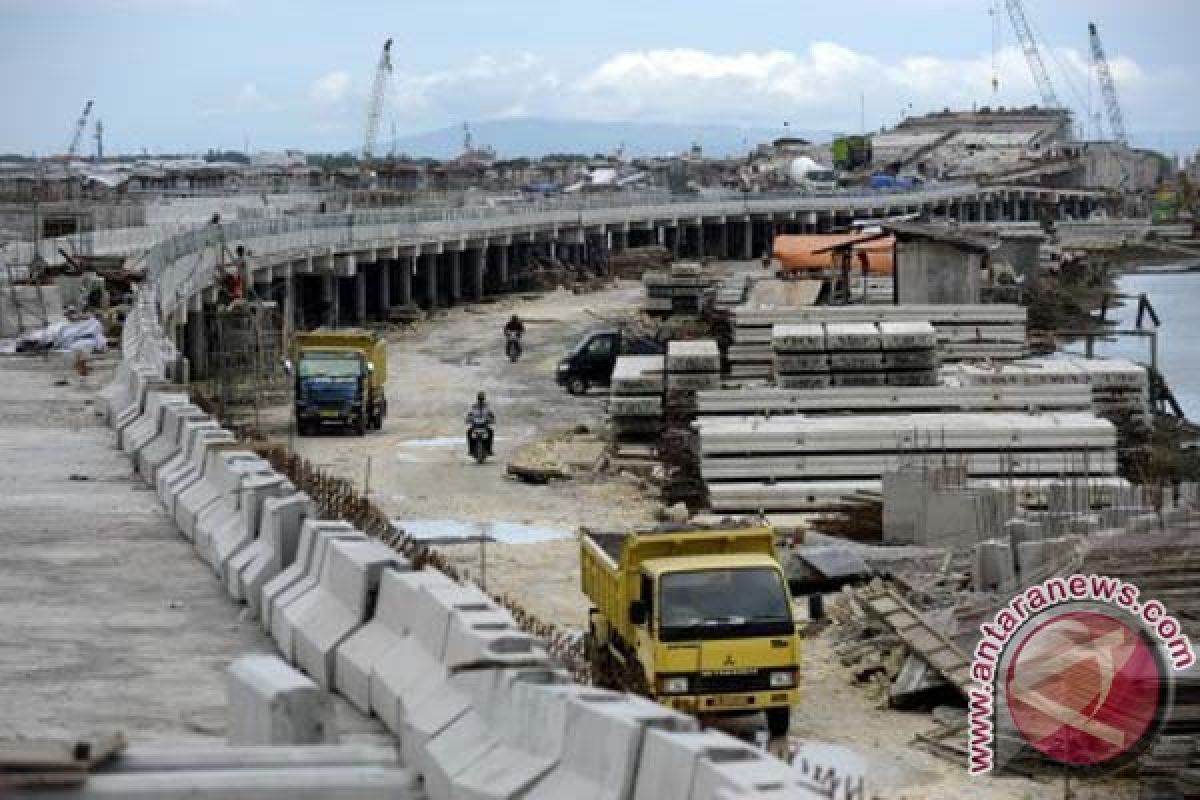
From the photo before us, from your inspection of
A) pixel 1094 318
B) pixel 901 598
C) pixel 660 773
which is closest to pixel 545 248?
pixel 1094 318

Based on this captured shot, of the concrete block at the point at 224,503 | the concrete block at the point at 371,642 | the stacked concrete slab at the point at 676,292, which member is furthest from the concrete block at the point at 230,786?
the stacked concrete slab at the point at 676,292

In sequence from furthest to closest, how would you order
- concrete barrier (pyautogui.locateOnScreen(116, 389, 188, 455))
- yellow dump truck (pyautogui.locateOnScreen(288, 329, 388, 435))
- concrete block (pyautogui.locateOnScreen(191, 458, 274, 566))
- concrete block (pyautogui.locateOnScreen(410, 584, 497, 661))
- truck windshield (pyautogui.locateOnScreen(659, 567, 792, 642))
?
yellow dump truck (pyautogui.locateOnScreen(288, 329, 388, 435))
truck windshield (pyautogui.locateOnScreen(659, 567, 792, 642))
concrete barrier (pyautogui.locateOnScreen(116, 389, 188, 455))
concrete block (pyautogui.locateOnScreen(191, 458, 274, 566))
concrete block (pyautogui.locateOnScreen(410, 584, 497, 661))

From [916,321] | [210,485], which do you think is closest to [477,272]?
[916,321]

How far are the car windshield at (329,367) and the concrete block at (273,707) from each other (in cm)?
3525

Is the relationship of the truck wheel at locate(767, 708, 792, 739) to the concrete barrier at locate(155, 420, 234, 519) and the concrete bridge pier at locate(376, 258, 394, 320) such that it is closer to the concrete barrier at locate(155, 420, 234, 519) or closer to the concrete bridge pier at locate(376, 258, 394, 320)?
the concrete barrier at locate(155, 420, 234, 519)

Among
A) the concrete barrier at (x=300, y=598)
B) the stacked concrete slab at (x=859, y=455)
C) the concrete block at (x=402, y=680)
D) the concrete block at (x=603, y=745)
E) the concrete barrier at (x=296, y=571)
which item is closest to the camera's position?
the concrete block at (x=603, y=745)

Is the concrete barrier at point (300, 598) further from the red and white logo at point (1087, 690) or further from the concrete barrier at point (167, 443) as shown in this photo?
the red and white logo at point (1087, 690)

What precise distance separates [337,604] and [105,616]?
1.96m

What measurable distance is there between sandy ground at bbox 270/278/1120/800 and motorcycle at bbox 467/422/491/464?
209 mm

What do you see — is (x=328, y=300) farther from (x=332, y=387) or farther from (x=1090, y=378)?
(x=1090, y=378)

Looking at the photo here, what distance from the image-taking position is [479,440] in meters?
40.8

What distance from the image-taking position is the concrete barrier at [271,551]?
1191 cm

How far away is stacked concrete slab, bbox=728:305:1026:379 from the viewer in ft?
142

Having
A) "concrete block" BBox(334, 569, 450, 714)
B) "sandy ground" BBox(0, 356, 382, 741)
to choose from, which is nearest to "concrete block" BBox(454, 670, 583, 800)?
"sandy ground" BBox(0, 356, 382, 741)
